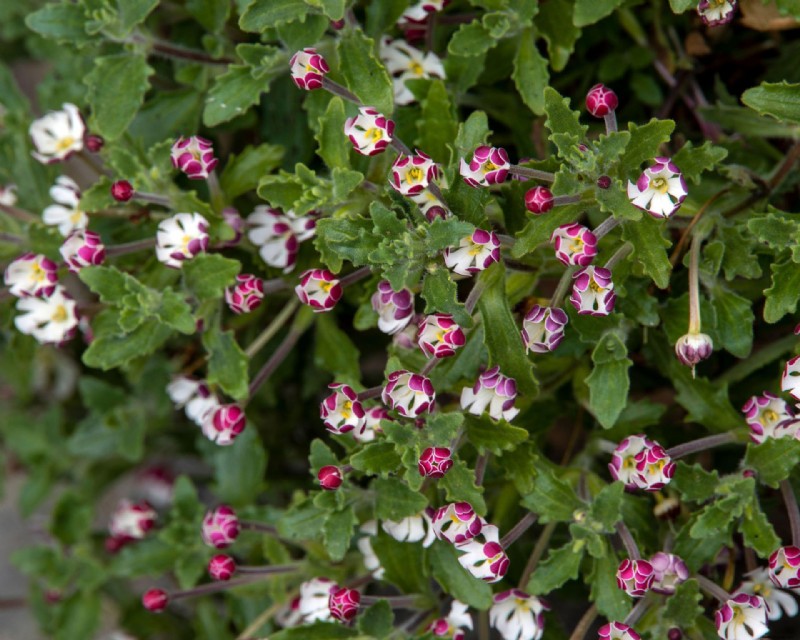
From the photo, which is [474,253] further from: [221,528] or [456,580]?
[221,528]

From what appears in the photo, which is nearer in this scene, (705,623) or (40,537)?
(705,623)

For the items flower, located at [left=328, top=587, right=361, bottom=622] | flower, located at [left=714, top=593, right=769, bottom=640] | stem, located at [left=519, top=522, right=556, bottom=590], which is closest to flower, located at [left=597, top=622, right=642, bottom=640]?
flower, located at [left=714, top=593, right=769, bottom=640]

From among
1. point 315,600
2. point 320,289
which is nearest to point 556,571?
point 315,600

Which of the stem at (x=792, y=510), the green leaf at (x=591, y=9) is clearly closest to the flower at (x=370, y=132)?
the green leaf at (x=591, y=9)

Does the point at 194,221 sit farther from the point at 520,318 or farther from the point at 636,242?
the point at 636,242

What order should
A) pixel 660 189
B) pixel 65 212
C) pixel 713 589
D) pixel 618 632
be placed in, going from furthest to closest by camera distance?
pixel 65 212, pixel 713 589, pixel 618 632, pixel 660 189

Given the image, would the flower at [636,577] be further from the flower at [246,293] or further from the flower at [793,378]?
the flower at [246,293]

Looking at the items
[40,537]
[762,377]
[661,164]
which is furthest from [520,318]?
[40,537]
